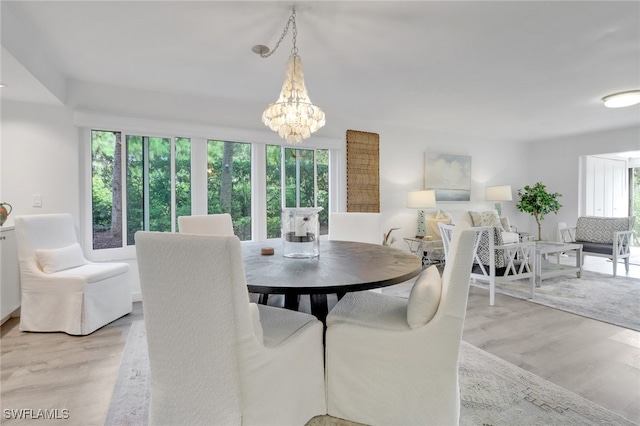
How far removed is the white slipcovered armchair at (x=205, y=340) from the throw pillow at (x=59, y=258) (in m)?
2.11

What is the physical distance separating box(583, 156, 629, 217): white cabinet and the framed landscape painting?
2.36 meters

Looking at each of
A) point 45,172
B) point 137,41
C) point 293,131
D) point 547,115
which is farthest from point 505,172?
point 45,172

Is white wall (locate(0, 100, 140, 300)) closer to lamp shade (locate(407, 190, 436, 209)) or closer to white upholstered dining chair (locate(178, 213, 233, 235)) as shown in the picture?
white upholstered dining chair (locate(178, 213, 233, 235))

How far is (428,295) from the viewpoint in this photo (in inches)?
53.7

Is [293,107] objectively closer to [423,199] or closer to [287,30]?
[287,30]

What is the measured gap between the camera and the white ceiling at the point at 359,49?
1969 mm

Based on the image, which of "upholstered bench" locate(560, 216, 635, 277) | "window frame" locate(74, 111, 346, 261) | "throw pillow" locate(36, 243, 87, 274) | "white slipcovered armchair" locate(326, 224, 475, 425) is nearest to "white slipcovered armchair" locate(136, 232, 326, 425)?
"white slipcovered armchair" locate(326, 224, 475, 425)

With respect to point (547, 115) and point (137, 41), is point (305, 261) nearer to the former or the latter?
point (137, 41)

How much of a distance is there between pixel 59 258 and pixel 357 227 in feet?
8.61

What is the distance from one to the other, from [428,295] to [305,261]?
2.33 ft

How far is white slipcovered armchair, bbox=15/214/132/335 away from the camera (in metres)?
2.49

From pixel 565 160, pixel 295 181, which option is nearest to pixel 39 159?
pixel 295 181

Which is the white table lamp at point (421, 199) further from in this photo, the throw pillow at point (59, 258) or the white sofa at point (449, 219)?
the throw pillow at point (59, 258)

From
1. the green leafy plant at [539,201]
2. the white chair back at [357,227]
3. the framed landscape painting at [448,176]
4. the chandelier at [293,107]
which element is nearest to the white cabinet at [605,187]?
the green leafy plant at [539,201]
